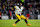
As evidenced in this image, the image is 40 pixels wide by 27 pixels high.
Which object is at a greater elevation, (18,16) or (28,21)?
(18,16)

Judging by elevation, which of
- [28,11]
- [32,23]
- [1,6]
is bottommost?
[32,23]

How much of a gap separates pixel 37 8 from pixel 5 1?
4.00ft

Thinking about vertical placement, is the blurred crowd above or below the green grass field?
above

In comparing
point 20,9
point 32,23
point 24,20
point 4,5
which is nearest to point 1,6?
point 4,5

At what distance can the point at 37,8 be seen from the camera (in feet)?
9.60

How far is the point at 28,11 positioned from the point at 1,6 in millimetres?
1042

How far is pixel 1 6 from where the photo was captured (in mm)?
3006

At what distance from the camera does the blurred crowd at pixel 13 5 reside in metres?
2.90

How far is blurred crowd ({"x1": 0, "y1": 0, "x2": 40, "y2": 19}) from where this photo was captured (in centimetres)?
290

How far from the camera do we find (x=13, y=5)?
9.53ft

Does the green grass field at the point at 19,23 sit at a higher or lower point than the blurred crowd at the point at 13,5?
lower

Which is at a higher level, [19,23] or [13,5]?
[13,5]

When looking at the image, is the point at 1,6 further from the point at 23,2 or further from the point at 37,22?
the point at 37,22

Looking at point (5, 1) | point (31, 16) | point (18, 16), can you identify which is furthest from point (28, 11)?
point (5, 1)
